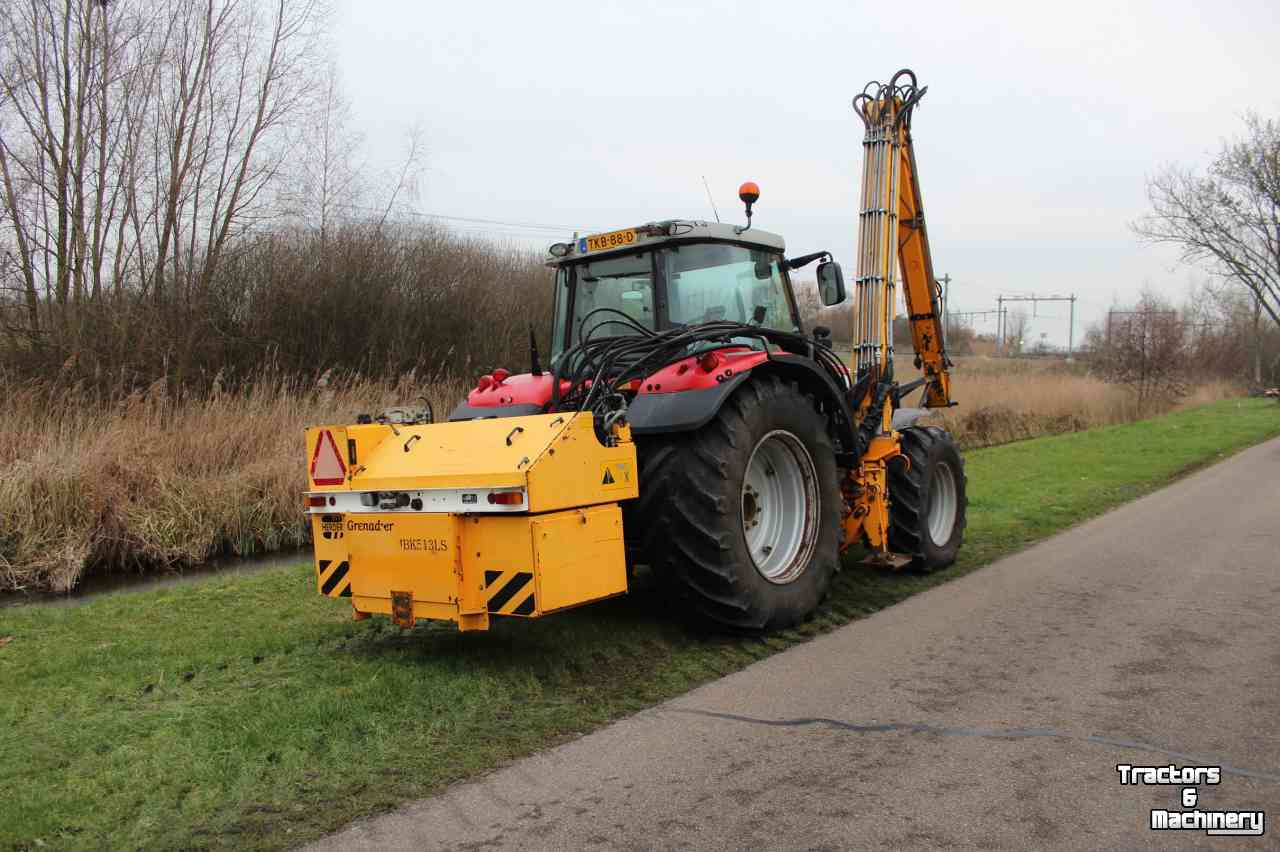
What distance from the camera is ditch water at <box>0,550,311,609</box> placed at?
821 cm

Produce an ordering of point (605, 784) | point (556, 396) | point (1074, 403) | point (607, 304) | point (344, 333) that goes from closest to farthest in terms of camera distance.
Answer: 1. point (605, 784)
2. point (556, 396)
3. point (607, 304)
4. point (344, 333)
5. point (1074, 403)

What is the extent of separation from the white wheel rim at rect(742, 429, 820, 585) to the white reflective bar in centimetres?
183

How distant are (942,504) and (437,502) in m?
4.81

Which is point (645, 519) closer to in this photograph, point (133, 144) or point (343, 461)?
point (343, 461)

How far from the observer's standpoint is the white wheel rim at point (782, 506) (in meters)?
5.94

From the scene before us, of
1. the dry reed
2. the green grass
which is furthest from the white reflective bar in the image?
the dry reed

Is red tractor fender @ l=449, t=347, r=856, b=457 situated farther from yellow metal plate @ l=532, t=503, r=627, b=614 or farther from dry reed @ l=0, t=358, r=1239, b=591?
dry reed @ l=0, t=358, r=1239, b=591

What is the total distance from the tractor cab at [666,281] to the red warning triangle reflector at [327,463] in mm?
1914

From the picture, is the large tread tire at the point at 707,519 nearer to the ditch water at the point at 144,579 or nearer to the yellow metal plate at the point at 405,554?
the yellow metal plate at the point at 405,554

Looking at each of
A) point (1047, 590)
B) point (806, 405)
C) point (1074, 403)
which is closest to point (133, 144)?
point (806, 405)

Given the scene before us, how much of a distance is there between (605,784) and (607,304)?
3563 mm

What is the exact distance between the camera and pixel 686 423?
5113mm

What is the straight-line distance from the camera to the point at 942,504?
8.12 m

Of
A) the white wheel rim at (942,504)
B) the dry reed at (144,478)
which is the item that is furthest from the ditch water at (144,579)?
the white wheel rim at (942,504)
